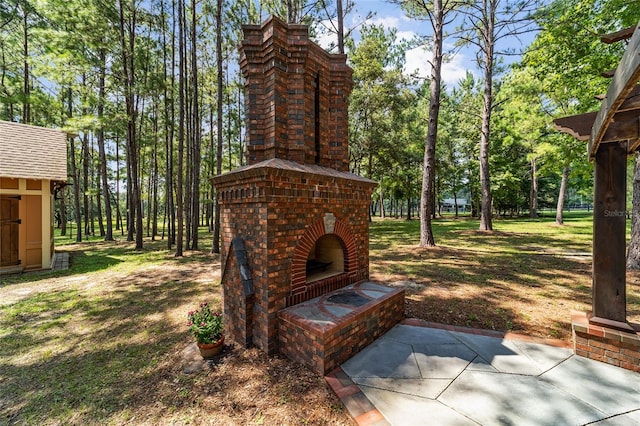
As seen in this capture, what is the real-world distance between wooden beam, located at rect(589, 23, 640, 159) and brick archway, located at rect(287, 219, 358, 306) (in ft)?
11.2

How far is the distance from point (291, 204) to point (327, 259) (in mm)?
2098

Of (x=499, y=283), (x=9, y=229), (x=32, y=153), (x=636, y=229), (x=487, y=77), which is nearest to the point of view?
(x=499, y=283)

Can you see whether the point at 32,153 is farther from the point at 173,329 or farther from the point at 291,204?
A: the point at 291,204

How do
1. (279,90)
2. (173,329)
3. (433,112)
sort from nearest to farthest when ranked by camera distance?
(279,90) < (173,329) < (433,112)

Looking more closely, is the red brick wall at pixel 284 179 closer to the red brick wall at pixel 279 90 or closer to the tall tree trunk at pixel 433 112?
the red brick wall at pixel 279 90

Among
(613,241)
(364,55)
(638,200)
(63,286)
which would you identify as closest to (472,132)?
(364,55)

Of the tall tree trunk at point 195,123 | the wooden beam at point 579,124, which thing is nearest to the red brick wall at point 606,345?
the wooden beam at point 579,124

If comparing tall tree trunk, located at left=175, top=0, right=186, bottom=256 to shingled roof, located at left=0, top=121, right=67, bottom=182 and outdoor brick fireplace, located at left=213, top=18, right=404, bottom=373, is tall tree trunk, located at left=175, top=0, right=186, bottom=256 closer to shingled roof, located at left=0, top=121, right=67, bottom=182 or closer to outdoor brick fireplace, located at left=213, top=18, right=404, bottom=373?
shingled roof, located at left=0, top=121, right=67, bottom=182

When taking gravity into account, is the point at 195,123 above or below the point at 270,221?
above

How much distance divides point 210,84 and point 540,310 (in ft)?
69.7

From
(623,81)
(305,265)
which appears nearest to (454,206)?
(305,265)

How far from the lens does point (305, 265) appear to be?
13.2 ft

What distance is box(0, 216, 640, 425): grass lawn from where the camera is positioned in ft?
8.79

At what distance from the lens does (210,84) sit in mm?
18234
